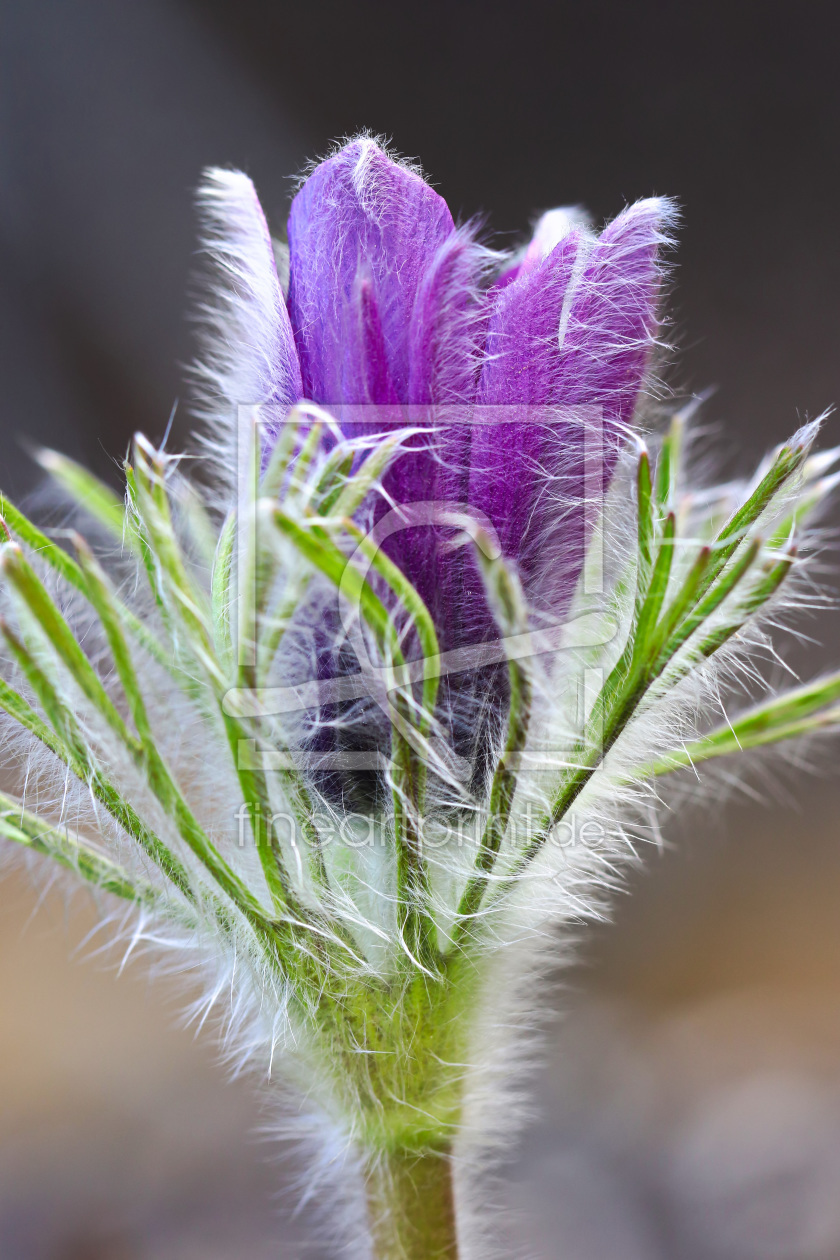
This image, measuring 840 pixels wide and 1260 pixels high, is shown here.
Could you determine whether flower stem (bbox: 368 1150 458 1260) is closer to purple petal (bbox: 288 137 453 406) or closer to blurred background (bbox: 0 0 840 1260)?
purple petal (bbox: 288 137 453 406)

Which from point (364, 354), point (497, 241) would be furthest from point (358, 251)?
point (497, 241)

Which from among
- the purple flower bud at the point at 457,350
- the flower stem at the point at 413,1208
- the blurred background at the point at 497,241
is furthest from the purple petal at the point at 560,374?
the blurred background at the point at 497,241

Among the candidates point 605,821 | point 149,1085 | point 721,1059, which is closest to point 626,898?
point 721,1059

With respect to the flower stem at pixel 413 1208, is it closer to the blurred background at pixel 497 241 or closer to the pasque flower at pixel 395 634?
the pasque flower at pixel 395 634

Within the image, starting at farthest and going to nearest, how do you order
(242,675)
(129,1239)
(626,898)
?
1. (626,898)
2. (129,1239)
3. (242,675)

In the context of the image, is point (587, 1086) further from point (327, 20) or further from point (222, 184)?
point (327, 20)

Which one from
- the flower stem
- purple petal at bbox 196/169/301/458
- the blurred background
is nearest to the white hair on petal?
purple petal at bbox 196/169/301/458
